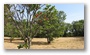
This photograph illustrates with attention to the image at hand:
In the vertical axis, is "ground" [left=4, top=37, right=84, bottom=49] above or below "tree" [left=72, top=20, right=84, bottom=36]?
below

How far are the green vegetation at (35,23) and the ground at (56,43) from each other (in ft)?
0.19

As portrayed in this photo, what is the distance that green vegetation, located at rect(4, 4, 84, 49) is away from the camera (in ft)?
12.3

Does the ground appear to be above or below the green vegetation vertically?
below

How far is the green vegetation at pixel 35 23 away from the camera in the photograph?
3.75m

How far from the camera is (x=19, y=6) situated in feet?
12.3

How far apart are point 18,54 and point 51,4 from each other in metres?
0.85

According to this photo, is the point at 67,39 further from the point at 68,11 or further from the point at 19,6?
the point at 19,6

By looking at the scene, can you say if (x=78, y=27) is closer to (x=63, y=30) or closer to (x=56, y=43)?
(x=63, y=30)

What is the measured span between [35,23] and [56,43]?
416 mm

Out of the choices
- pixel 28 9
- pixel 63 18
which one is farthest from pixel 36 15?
pixel 63 18

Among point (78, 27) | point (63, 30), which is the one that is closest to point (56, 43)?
point (63, 30)

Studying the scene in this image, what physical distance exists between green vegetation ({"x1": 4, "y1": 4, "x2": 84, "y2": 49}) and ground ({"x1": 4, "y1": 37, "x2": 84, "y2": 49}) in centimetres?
6

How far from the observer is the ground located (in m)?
3.74

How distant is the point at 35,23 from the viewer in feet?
12.5
